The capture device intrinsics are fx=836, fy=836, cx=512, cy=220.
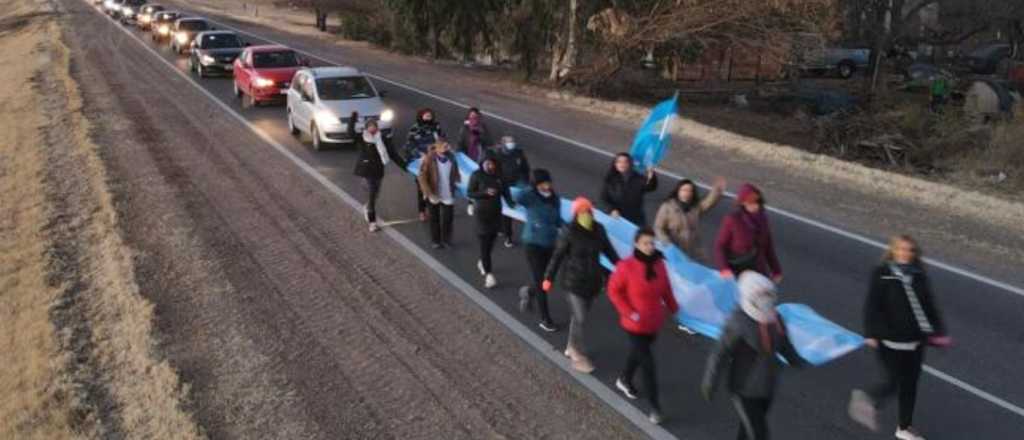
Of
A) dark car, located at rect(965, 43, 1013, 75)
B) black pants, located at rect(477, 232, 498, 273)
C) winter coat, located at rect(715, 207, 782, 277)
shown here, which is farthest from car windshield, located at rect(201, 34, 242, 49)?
dark car, located at rect(965, 43, 1013, 75)

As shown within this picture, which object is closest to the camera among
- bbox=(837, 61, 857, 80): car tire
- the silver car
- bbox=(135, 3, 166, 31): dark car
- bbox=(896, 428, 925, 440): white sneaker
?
bbox=(896, 428, 925, 440): white sneaker

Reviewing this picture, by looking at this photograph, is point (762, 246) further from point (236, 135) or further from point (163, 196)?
point (236, 135)

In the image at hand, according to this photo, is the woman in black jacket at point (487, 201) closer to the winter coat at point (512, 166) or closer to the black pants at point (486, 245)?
the black pants at point (486, 245)

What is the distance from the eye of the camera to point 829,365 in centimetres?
782

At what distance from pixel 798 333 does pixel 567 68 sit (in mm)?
23317

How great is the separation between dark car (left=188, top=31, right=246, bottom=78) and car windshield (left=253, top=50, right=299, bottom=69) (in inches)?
239

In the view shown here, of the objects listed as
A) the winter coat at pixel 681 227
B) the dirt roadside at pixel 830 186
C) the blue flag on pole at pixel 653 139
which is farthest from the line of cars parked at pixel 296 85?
the winter coat at pixel 681 227

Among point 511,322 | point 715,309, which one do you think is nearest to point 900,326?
point 715,309

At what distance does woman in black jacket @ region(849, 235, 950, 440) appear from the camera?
6188 millimetres

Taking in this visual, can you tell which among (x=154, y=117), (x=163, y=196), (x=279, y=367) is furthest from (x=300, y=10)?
(x=279, y=367)

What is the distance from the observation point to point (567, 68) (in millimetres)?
29750

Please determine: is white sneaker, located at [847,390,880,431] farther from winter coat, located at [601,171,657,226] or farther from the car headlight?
the car headlight

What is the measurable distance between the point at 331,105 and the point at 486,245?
867cm

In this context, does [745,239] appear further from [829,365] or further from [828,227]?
[828,227]
